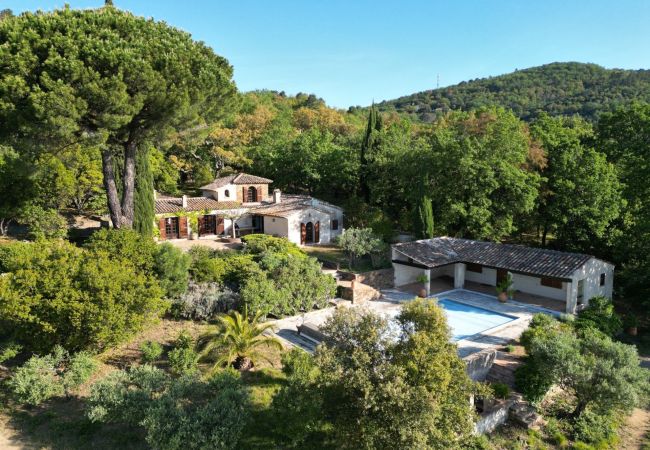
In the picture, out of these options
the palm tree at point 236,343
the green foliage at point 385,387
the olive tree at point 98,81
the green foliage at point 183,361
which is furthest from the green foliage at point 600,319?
the olive tree at point 98,81

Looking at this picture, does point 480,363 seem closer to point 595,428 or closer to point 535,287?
point 595,428

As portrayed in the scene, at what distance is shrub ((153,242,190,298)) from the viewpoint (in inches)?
763

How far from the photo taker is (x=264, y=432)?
12750 mm

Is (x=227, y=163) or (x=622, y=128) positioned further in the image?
(x=227, y=163)

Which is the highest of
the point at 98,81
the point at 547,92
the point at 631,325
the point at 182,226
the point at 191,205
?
the point at 547,92

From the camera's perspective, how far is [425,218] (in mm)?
31078

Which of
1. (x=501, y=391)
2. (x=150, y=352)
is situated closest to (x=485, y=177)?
(x=501, y=391)

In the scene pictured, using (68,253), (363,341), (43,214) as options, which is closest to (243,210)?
(43,214)

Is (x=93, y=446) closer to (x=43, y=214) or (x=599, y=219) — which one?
(x=43, y=214)

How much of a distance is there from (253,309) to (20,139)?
480 inches

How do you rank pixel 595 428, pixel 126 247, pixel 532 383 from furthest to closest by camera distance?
pixel 126 247 < pixel 532 383 < pixel 595 428

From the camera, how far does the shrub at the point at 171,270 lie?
19391 mm

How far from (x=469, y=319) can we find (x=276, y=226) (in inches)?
667

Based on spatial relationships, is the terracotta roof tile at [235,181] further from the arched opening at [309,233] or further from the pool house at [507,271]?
the pool house at [507,271]
